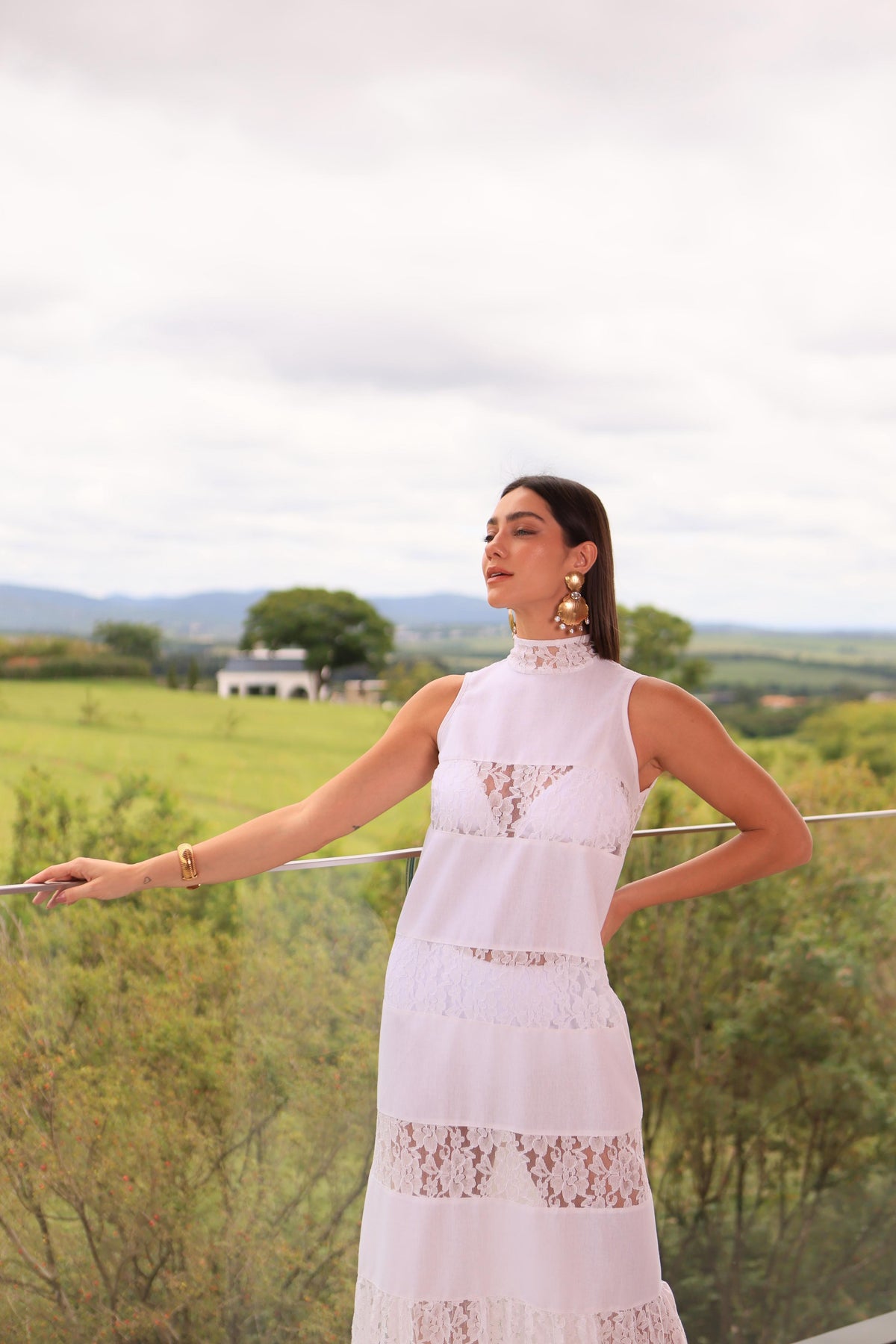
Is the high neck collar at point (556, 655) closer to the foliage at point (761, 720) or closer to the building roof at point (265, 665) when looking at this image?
the foliage at point (761, 720)

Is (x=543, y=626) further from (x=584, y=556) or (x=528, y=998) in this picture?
(x=528, y=998)

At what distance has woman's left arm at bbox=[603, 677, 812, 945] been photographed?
1840mm

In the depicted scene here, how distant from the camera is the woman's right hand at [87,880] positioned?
6.16 feet

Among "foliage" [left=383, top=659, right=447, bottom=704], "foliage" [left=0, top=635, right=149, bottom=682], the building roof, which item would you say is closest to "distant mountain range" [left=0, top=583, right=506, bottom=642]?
"foliage" [left=0, top=635, right=149, bottom=682]

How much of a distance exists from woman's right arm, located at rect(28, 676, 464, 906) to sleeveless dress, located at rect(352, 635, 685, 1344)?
0.17 metres

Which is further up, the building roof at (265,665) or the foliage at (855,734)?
the building roof at (265,665)

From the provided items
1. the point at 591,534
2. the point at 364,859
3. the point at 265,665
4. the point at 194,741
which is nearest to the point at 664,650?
the point at 265,665

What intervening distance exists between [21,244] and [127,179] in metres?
3.58

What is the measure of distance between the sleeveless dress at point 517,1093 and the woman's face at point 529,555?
9.8 inches

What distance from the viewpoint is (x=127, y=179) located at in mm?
34719

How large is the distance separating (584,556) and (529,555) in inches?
3.6

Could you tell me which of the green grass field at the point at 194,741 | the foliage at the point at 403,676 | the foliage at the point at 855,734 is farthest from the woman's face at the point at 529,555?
the foliage at the point at 403,676

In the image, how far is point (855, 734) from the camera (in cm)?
3016

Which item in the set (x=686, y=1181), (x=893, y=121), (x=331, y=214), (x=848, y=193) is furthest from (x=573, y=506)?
(x=331, y=214)
